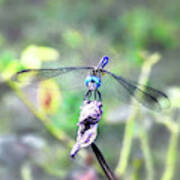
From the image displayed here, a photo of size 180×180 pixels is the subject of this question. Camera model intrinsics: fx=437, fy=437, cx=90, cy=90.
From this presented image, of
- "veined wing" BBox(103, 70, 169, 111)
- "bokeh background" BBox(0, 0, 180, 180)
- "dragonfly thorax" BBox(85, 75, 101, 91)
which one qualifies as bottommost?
"veined wing" BBox(103, 70, 169, 111)

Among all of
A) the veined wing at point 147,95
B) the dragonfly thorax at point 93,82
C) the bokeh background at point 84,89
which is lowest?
the veined wing at point 147,95

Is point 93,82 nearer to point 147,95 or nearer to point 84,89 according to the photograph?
point 147,95

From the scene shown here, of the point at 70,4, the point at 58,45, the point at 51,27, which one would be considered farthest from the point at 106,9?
the point at 58,45

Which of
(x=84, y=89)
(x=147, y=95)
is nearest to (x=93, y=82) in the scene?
(x=147, y=95)

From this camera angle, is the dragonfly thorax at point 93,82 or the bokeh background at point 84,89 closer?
the dragonfly thorax at point 93,82

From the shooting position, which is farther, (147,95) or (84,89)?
(84,89)

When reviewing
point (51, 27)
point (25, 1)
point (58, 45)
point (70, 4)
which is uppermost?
point (25, 1)

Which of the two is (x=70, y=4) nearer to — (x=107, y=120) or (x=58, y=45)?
(x=58, y=45)

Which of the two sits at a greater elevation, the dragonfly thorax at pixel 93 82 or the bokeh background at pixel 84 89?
the bokeh background at pixel 84 89
